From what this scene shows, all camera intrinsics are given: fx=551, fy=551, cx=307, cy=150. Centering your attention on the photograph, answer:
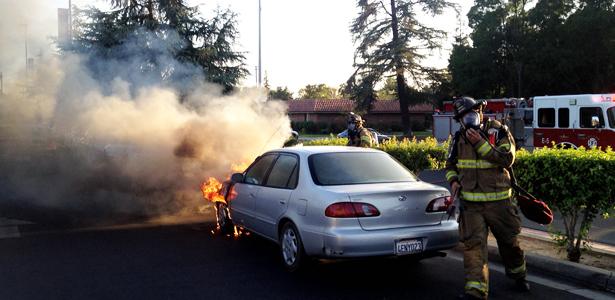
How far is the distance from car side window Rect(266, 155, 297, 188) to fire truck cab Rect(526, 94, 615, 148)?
1328cm

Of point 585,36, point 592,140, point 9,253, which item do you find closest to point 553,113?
point 592,140

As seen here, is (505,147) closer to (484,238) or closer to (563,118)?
(484,238)

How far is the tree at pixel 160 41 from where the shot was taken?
14.4 m

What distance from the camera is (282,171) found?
6348mm

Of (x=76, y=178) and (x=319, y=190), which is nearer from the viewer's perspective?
(x=319, y=190)

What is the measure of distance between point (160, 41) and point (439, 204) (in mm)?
13289

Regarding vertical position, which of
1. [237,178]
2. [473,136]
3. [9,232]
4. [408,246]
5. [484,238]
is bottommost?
[9,232]

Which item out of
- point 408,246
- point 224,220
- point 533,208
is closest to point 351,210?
point 408,246

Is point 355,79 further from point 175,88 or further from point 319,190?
point 319,190

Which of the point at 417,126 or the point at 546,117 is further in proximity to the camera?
the point at 417,126

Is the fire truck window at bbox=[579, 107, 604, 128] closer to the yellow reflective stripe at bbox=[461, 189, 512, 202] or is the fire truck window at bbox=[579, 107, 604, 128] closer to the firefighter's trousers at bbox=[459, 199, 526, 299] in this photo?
the firefighter's trousers at bbox=[459, 199, 526, 299]

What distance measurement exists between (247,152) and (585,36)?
33.1m

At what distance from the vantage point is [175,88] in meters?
13.2

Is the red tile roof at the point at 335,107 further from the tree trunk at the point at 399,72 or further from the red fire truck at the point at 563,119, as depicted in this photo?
the red fire truck at the point at 563,119
